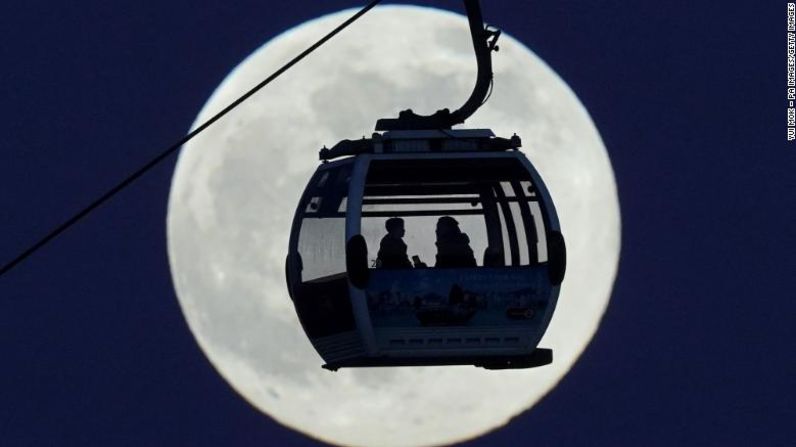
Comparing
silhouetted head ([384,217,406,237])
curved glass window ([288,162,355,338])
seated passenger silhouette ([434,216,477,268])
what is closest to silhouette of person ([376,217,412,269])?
silhouetted head ([384,217,406,237])

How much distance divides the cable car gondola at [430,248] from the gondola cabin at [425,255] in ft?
0.04

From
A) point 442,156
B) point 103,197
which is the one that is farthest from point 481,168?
point 103,197

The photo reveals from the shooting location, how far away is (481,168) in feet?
105

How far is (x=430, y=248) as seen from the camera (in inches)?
1273

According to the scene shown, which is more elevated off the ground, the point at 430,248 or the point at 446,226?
the point at 446,226

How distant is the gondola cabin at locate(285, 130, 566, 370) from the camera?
31.6 meters

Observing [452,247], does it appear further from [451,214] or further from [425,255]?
[451,214]

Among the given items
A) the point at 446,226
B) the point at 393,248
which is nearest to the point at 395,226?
the point at 393,248

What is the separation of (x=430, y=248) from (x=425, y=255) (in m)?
0.11

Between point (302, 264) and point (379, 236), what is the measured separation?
1290 mm

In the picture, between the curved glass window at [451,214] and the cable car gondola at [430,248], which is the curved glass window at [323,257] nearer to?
the cable car gondola at [430,248]

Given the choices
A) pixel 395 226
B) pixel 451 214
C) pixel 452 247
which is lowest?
pixel 452 247

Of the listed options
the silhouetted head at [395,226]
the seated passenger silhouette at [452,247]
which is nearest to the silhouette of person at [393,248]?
the silhouetted head at [395,226]

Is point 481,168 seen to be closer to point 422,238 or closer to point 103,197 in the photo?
point 422,238
